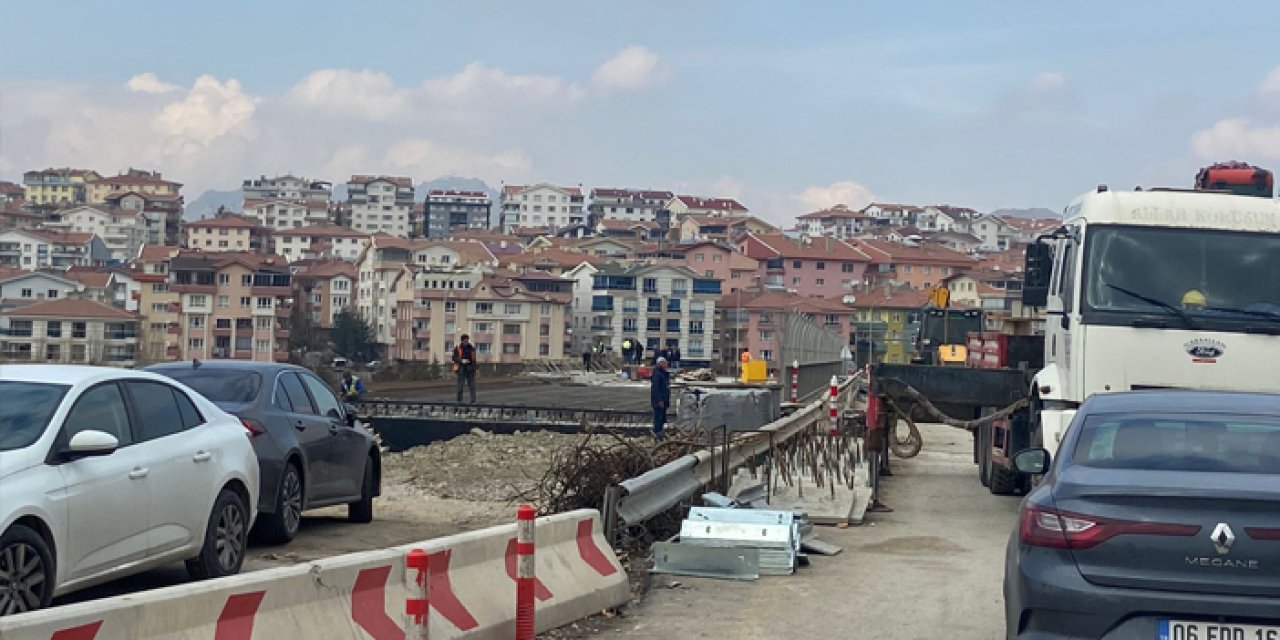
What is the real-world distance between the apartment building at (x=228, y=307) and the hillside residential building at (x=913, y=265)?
6735 cm

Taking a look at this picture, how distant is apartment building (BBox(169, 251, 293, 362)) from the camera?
114188 millimetres

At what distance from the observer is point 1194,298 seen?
1361 cm

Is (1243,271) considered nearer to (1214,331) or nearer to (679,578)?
(1214,331)

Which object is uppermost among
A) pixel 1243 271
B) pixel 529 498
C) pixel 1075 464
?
pixel 1243 271

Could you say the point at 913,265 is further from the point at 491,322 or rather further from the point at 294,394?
the point at 294,394

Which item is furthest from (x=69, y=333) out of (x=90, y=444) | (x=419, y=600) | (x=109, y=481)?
(x=419, y=600)

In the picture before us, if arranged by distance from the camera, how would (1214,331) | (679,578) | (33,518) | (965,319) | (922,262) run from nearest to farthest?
(33,518) → (679,578) → (1214,331) → (965,319) → (922,262)

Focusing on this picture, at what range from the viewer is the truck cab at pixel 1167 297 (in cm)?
1335

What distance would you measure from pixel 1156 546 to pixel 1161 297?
7.34 m

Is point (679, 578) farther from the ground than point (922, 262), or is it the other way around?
point (922, 262)

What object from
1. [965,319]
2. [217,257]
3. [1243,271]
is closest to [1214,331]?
[1243,271]

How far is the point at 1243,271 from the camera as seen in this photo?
1370 cm

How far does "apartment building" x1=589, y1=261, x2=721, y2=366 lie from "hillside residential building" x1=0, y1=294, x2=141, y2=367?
46547 millimetres

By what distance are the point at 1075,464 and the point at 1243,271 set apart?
6982 millimetres
